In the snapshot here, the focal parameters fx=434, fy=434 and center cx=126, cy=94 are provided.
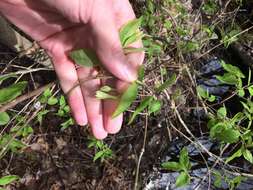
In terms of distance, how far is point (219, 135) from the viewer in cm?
112

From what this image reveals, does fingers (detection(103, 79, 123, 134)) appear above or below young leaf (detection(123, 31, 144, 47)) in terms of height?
below

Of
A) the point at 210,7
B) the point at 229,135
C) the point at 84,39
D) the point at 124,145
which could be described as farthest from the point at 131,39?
the point at 210,7

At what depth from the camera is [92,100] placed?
114 centimetres

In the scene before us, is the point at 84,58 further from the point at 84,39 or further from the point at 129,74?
the point at 84,39

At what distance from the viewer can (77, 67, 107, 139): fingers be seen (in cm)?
111

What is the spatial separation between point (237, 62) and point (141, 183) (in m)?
0.75

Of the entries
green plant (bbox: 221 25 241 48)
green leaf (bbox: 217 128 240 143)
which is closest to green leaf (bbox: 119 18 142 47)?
green leaf (bbox: 217 128 240 143)

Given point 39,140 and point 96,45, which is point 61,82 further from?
point 39,140

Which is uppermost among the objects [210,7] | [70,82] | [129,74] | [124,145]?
[129,74]

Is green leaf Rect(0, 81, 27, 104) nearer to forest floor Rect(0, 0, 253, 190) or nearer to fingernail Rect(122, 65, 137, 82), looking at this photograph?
fingernail Rect(122, 65, 137, 82)

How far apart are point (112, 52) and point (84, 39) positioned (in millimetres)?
204

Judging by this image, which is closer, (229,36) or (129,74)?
(129,74)

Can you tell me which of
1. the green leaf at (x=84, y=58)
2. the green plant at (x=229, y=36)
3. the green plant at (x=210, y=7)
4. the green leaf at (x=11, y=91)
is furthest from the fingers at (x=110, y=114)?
the green plant at (x=210, y=7)

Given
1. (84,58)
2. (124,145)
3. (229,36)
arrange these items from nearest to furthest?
(84,58) < (229,36) < (124,145)
